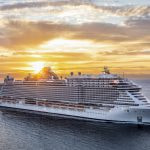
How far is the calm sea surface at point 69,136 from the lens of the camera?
229 ft

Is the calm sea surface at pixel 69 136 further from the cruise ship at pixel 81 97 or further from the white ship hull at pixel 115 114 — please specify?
the cruise ship at pixel 81 97

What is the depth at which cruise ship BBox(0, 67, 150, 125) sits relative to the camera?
88.7 m

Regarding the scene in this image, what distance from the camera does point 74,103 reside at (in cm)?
A: 10250

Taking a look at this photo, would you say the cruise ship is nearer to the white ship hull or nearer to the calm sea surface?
the white ship hull

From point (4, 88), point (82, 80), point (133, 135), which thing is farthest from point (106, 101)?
point (4, 88)

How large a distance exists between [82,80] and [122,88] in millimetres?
14881

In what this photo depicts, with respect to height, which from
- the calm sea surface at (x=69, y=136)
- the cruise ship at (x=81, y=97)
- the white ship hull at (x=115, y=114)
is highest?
the cruise ship at (x=81, y=97)

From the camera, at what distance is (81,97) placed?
101625 millimetres

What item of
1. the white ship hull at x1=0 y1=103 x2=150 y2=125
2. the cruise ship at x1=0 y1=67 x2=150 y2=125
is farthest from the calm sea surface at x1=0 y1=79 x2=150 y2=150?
the cruise ship at x1=0 y1=67 x2=150 y2=125

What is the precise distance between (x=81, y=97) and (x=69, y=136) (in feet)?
80.8

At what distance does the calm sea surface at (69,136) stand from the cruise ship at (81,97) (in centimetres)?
319

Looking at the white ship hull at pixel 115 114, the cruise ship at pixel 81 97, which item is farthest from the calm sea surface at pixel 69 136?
the cruise ship at pixel 81 97

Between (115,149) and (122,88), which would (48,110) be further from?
(115,149)

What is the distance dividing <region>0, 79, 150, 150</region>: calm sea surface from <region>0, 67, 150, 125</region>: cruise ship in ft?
10.5
